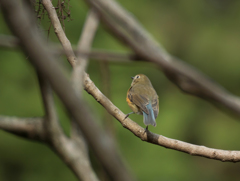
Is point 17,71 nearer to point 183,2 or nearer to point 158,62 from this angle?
point 158,62

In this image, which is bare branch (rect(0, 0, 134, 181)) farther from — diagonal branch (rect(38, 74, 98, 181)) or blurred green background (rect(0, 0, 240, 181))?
blurred green background (rect(0, 0, 240, 181))

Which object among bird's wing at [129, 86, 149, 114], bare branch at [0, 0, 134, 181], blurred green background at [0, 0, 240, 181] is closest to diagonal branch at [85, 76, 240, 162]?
blurred green background at [0, 0, 240, 181]

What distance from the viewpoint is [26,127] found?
3045 millimetres

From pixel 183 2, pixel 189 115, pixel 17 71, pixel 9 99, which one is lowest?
pixel 9 99

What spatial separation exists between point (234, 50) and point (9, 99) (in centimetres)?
693

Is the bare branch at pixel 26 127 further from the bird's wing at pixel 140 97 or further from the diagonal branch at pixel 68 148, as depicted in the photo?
the bird's wing at pixel 140 97

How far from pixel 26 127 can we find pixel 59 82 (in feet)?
8.60

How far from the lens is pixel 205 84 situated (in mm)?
650

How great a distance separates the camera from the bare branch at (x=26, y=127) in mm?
2975

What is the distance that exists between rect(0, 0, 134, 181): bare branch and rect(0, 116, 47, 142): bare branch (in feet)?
8.08

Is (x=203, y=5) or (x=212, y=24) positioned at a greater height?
(x=203, y=5)

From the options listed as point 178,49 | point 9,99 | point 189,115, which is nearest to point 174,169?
point 189,115

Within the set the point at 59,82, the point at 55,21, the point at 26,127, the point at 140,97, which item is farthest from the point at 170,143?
the point at 59,82

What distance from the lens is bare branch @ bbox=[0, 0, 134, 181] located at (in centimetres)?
55
